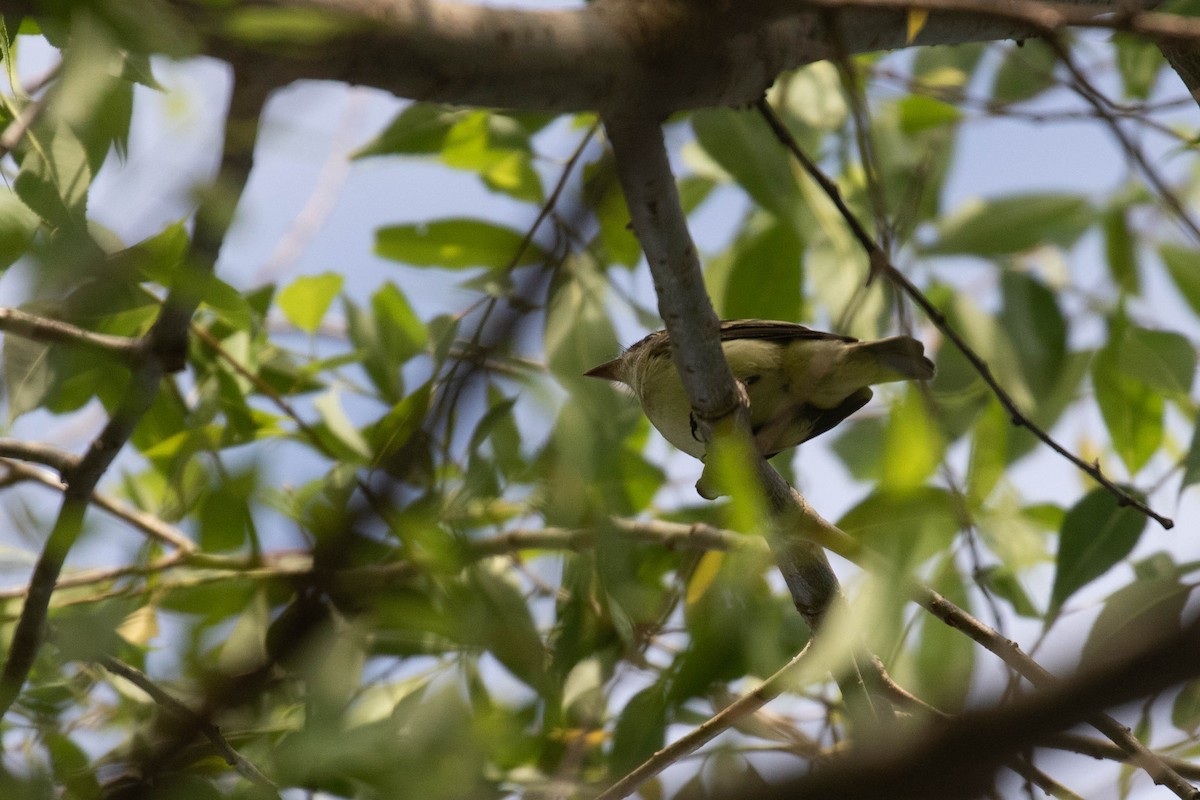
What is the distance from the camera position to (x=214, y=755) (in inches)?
59.7

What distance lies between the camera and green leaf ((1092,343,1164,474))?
343 cm

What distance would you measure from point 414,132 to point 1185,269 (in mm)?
2690

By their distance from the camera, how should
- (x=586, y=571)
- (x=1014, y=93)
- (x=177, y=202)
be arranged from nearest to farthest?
(x=177, y=202), (x=586, y=571), (x=1014, y=93)

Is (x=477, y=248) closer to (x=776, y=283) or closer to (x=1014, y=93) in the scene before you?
(x=776, y=283)

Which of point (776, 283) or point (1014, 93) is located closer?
point (776, 283)

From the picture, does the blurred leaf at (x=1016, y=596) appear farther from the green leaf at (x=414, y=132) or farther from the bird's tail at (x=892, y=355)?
the green leaf at (x=414, y=132)

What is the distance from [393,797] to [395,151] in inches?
111

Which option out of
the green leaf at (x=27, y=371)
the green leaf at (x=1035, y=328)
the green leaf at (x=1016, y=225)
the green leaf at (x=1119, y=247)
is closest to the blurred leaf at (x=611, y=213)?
the green leaf at (x=1016, y=225)

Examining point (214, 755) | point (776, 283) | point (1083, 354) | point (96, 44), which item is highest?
point (776, 283)

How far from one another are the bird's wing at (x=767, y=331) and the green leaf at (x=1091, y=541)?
91 centimetres

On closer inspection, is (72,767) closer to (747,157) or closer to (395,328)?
(395,328)

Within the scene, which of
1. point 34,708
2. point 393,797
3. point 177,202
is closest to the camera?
point 177,202

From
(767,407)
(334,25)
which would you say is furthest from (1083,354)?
(334,25)

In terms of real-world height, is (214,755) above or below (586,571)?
below
